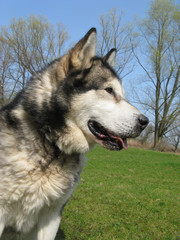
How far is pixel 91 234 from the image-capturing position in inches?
150

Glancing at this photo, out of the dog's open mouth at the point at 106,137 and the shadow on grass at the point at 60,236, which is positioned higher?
the dog's open mouth at the point at 106,137

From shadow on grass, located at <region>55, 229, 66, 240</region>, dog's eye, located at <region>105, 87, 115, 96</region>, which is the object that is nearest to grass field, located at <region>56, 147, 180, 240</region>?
shadow on grass, located at <region>55, 229, 66, 240</region>

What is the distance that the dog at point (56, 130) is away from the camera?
97.4 inches

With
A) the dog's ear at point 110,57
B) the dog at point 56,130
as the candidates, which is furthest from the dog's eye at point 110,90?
the dog's ear at point 110,57

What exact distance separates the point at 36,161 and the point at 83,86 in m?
0.98

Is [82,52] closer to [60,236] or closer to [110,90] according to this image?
[110,90]

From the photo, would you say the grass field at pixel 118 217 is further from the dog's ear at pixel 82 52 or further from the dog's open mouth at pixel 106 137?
the dog's ear at pixel 82 52

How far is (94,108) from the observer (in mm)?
2709

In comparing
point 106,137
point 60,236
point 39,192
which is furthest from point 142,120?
point 60,236

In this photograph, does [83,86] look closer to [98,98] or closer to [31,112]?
[98,98]

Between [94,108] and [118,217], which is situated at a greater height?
[94,108]

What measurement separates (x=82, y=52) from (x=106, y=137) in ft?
3.41

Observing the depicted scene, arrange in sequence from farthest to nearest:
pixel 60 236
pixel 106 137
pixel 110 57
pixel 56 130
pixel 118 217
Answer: pixel 118 217 < pixel 60 236 < pixel 110 57 < pixel 106 137 < pixel 56 130

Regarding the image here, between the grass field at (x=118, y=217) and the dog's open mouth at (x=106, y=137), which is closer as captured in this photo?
the dog's open mouth at (x=106, y=137)
